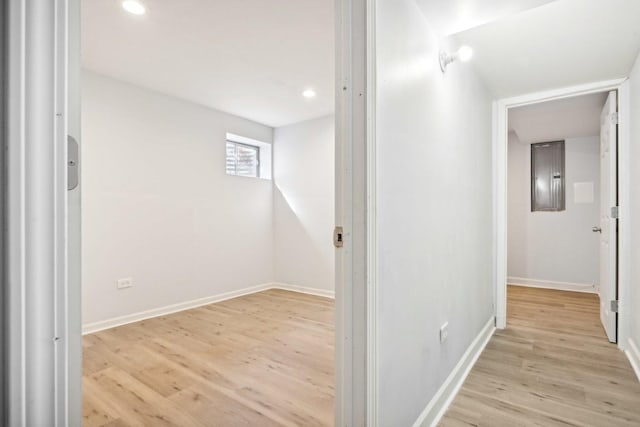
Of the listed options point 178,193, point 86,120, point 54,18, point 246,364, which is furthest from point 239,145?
point 54,18

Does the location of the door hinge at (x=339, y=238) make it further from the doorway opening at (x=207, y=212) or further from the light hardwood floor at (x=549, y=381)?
the light hardwood floor at (x=549, y=381)

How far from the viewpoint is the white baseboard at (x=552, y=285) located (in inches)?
183

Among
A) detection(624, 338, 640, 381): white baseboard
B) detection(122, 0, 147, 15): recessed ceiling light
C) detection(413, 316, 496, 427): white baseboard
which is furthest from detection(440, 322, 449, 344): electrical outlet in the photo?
detection(122, 0, 147, 15): recessed ceiling light

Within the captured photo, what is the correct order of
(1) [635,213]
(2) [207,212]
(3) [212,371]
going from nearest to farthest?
(3) [212,371] < (1) [635,213] < (2) [207,212]

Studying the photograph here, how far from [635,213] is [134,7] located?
3706 millimetres

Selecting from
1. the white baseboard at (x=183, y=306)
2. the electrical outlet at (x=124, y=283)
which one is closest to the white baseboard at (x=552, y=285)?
the white baseboard at (x=183, y=306)

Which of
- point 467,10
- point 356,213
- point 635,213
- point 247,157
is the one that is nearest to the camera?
point 356,213

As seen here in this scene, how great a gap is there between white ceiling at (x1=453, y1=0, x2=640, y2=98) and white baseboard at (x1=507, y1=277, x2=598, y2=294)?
327 centimetres

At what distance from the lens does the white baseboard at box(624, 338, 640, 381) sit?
7.29ft

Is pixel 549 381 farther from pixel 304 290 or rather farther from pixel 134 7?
pixel 134 7

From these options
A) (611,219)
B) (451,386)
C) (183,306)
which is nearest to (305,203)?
(183,306)

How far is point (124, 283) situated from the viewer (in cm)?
332

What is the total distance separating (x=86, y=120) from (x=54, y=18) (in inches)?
122

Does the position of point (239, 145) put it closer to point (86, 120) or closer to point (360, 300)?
point (86, 120)
